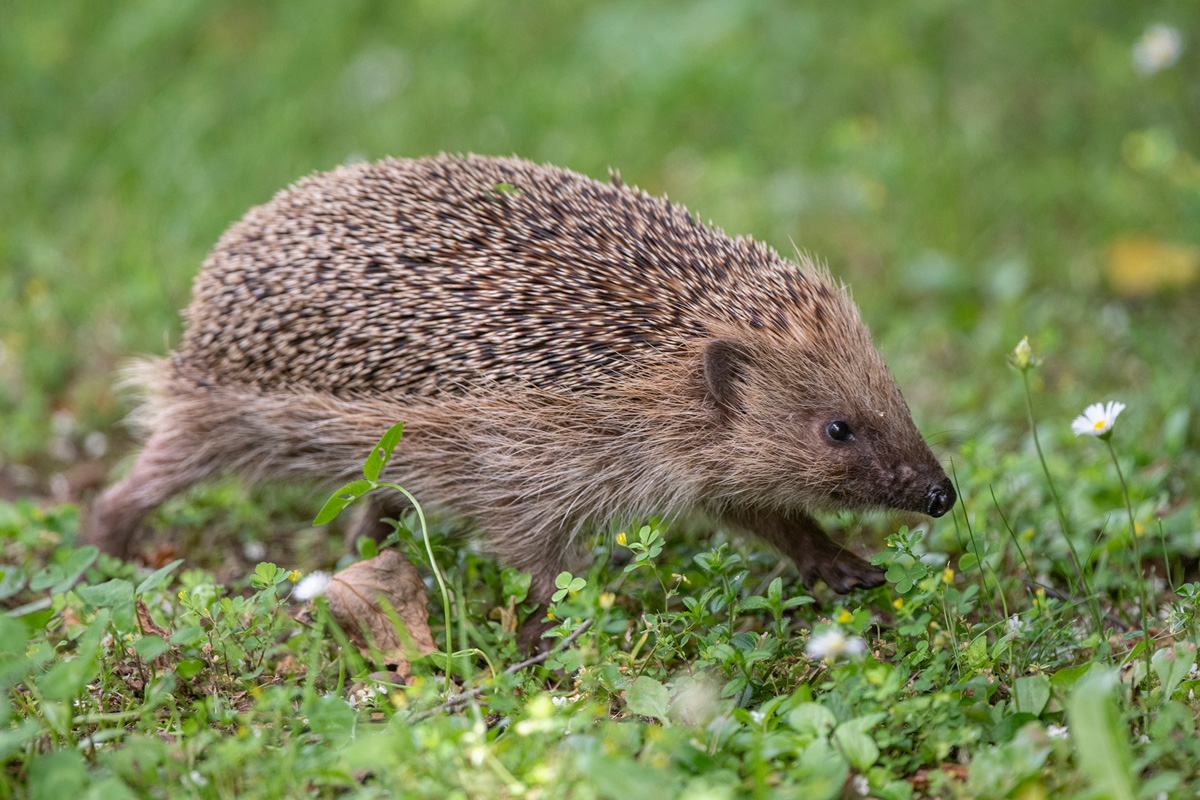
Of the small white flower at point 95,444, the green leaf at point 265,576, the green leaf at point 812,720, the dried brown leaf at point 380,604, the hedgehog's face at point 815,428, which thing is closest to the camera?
the green leaf at point 812,720

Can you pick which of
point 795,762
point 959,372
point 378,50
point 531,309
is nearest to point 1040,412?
point 959,372

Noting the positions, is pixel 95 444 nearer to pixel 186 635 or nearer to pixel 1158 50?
pixel 186 635

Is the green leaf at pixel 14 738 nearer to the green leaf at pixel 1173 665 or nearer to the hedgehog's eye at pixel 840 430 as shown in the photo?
the hedgehog's eye at pixel 840 430

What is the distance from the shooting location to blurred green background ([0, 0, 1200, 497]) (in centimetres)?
668

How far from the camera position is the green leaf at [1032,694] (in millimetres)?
3424

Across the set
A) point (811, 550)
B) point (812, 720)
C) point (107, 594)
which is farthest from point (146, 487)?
point (812, 720)

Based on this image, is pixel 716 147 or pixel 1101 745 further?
pixel 716 147

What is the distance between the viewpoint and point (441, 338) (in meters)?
4.63

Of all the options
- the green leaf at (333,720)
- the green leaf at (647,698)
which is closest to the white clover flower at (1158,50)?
the green leaf at (647,698)

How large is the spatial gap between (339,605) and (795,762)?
5.80 ft

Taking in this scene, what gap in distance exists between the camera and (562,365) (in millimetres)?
4574

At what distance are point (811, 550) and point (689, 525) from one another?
1.77ft

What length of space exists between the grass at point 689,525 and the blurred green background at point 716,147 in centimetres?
3

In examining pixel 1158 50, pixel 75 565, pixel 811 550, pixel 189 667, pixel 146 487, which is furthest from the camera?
pixel 1158 50
